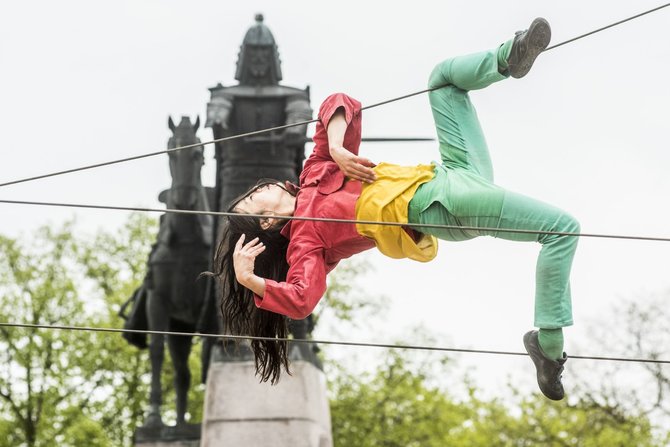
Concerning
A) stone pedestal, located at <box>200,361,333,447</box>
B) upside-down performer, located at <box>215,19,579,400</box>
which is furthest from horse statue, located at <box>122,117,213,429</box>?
upside-down performer, located at <box>215,19,579,400</box>

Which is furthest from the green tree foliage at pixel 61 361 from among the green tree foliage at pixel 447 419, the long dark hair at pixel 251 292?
the long dark hair at pixel 251 292

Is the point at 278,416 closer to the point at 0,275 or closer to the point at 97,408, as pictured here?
the point at 97,408

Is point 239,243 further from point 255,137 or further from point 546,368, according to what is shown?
point 255,137

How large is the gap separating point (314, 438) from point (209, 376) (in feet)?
4.07

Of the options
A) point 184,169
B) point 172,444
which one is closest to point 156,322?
point 172,444

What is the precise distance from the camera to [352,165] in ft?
17.5

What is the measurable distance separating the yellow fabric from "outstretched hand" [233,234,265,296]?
1.44 ft

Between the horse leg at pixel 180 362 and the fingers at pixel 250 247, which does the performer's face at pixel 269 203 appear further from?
the horse leg at pixel 180 362

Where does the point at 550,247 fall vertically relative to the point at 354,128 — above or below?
below

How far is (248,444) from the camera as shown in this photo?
1139cm

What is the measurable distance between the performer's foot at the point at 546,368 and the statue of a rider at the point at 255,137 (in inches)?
271

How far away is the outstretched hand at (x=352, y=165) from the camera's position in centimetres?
533

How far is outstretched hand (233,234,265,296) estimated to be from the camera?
17.1 ft

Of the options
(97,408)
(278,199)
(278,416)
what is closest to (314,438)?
(278,416)
